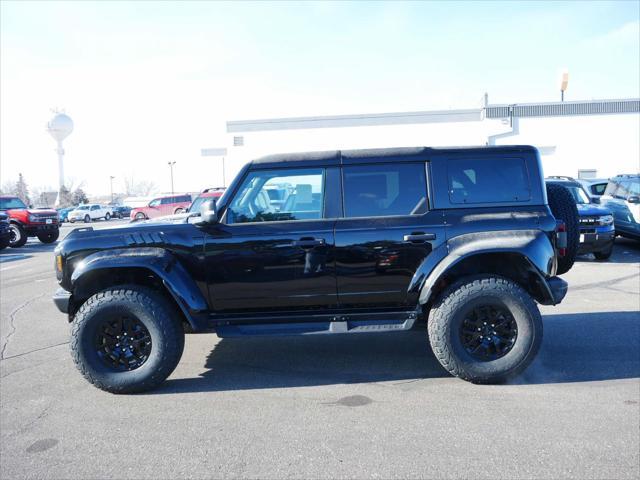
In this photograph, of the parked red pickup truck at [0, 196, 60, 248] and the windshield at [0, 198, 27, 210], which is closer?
the parked red pickup truck at [0, 196, 60, 248]

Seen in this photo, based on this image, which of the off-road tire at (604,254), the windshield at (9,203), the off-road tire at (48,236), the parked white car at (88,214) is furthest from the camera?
the parked white car at (88,214)

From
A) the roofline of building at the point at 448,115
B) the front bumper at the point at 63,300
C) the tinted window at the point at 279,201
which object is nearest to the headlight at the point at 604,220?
the tinted window at the point at 279,201

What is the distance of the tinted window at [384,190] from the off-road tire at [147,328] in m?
1.80

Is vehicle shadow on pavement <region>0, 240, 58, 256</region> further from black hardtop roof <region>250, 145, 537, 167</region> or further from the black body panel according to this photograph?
black hardtop roof <region>250, 145, 537, 167</region>

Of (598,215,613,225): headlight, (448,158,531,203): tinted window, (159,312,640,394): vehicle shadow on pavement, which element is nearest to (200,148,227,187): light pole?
(598,215,613,225): headlight

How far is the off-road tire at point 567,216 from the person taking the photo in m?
4.80

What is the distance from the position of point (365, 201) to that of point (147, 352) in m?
2.26

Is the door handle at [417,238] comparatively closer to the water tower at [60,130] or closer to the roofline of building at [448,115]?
the roofline of building at [448,115]

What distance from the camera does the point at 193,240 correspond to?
441cm

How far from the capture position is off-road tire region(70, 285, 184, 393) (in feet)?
14.1

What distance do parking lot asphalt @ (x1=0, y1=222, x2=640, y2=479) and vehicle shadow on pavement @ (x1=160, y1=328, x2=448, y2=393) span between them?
0.02 metres

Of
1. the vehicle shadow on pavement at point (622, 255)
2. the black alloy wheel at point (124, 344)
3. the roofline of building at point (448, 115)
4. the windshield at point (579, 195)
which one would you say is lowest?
the vehicle shadow on pavement at point (622, 255)

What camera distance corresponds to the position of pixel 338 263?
434 cm

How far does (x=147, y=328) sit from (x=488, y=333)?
2.85 meters
